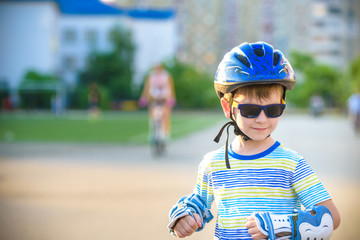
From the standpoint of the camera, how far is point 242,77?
2562 mm

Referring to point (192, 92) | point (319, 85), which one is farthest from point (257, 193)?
point (319, 85)

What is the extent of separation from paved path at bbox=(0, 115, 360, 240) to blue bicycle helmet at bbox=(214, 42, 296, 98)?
2.63 metres

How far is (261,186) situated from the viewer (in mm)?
2439

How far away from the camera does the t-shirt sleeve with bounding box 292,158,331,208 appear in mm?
2332

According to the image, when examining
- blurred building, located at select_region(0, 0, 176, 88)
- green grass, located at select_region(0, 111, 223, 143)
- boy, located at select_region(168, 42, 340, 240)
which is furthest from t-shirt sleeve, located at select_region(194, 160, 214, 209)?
blurred building, located at select_region(0, 0, 176, 88)

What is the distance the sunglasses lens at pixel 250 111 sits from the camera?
2.54m

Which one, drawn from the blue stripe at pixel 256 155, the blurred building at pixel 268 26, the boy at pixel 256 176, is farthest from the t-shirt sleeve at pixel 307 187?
the blurred building at pixel 268 26

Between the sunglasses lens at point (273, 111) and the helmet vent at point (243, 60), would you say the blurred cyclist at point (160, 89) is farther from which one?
the sunglasses lens at point (273, 111)

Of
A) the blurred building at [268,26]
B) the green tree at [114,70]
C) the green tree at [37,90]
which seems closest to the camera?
the green tree at [37,90]

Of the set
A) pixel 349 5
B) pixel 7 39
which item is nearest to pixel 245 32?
pixel 349 5

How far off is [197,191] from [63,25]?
255 ft

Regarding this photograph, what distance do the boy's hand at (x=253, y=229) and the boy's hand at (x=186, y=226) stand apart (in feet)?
0.90

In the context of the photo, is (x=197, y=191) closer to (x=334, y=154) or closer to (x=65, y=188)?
(x=65, y=188)

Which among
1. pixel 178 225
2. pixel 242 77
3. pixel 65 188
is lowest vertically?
pixel 65 188
